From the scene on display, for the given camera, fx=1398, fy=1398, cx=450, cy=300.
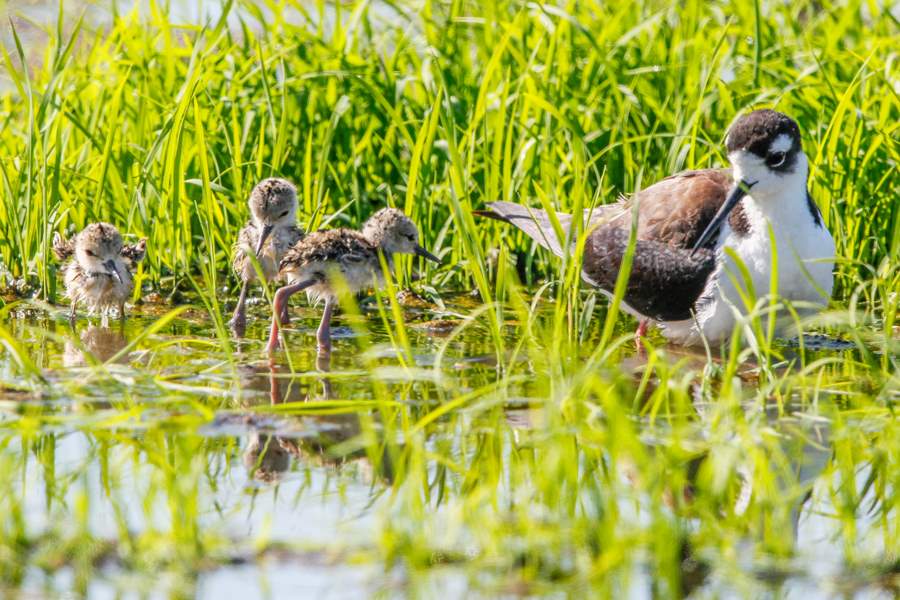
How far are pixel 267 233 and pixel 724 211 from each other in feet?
8.00

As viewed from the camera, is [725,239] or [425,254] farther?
[425,254]

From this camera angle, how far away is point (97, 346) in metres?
6.91

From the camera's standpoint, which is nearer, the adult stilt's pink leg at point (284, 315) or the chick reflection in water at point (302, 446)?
the chick reflection in water at point (302, 446)

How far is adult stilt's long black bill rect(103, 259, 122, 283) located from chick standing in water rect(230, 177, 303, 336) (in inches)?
24.9

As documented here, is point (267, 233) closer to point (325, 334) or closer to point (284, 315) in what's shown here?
point (284, 315)

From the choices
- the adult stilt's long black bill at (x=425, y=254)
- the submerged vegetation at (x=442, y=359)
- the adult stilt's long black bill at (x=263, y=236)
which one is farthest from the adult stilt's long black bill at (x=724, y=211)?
the adult stilt's long black bill at (x=263, y=236)

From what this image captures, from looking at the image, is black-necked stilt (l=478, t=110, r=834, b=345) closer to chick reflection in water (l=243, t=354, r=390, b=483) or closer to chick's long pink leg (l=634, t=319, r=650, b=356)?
chick's long pink leg (l=634, t=319, r=650, b=356)

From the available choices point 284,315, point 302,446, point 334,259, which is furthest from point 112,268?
point 302,446

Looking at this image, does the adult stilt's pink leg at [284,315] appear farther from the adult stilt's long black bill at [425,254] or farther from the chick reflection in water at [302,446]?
the chick reflection in water at [302,446]

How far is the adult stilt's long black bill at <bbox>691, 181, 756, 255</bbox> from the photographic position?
22.0 feet

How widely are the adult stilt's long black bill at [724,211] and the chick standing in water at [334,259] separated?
5.27 feet

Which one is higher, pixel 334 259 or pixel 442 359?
pixel 334 259

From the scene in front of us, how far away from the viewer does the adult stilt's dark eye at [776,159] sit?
662 cm

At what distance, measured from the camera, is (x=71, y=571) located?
3871mm
